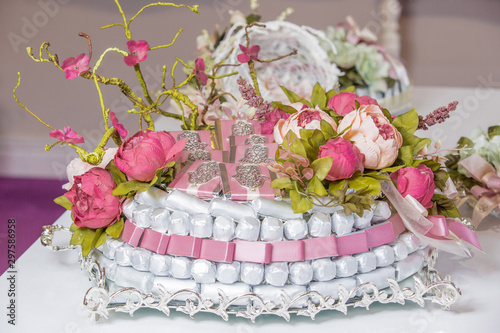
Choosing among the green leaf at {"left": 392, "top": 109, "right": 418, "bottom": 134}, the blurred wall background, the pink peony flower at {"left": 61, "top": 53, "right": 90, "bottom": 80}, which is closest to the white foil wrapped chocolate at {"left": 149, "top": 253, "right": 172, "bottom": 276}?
the pink peony flower at {"left": 61, "top": 53, "right": 90, "bottom": 80}

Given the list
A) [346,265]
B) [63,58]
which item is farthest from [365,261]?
[63,58]

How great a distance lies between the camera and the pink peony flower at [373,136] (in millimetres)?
815

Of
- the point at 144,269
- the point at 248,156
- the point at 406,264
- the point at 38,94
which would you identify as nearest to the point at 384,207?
the point at 406,264

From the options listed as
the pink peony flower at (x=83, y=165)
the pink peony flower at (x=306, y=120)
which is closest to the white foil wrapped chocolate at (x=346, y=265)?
the pink peony flower at (x=306, y=120)

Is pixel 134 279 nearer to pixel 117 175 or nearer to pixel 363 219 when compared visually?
pixel 117 175

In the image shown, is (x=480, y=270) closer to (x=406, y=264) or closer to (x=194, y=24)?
(x=406, y=264)

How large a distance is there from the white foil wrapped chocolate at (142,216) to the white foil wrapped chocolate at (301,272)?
232mm

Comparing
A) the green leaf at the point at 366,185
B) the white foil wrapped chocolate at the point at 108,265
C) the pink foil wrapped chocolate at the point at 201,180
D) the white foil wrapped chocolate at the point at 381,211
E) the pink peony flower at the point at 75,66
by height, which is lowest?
the white foil wrapped chocolate at the point at 108,265

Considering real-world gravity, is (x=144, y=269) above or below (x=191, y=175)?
below

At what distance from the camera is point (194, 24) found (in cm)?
325

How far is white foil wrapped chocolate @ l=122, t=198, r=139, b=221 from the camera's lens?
0.84 meters

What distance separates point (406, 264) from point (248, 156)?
0.32m

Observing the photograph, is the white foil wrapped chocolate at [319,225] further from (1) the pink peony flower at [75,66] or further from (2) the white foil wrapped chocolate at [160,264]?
(1) the pink peony flower at [75,66]

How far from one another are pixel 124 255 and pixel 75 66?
0.32 meters
